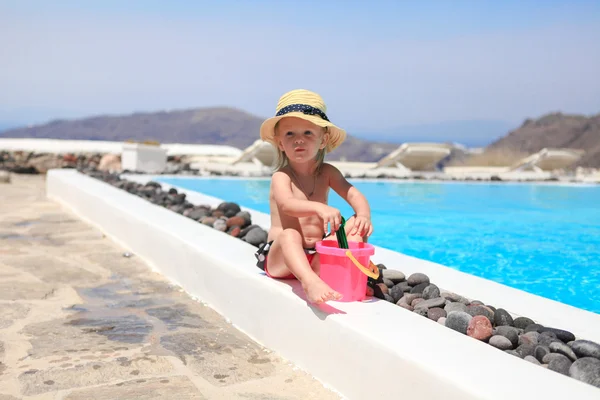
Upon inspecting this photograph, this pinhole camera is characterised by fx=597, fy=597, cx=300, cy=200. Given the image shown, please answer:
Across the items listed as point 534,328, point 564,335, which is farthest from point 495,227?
point 564,335

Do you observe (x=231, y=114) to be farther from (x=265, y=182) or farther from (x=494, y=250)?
(x=494, y=250)

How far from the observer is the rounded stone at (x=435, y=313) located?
97.3 inches

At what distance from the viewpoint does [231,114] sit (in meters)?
65.1

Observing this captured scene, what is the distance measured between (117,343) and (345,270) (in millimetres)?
1038

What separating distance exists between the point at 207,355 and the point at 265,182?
35.4 feet

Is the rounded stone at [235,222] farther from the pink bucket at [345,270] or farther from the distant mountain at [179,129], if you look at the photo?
the distant mountain at [179,129]

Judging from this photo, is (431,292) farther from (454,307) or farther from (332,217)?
(332,217)

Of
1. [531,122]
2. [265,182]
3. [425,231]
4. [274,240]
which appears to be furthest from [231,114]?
[274,240]

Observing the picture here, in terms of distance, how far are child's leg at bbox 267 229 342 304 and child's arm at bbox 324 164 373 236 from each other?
0.28 meters

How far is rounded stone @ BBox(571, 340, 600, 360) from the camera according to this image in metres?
1.98

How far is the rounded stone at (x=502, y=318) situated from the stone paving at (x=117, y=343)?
0.78 meters

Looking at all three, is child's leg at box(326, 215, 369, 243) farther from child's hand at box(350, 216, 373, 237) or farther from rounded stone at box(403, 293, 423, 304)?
rounded stone at box(403, 293, 423, 304)

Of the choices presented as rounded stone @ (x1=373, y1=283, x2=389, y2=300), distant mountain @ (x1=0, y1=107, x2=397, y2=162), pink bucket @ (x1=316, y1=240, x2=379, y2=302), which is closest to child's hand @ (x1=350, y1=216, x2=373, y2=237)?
pink bucket @ (x1=316, y1=240, x2=379, y2=302)

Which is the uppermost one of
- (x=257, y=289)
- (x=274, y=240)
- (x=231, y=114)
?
(x=231, y=114)
